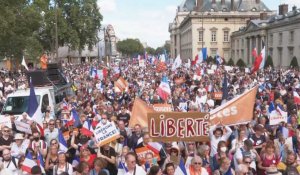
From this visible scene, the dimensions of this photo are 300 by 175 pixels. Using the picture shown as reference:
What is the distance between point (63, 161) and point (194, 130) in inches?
89.0

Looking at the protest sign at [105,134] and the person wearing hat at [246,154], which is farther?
the protest sign at [105,134]

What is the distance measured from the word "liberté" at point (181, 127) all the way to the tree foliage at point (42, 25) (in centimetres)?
3076

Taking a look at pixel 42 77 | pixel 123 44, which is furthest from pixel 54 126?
pixel 123 44

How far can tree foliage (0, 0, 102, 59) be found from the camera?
133 ft

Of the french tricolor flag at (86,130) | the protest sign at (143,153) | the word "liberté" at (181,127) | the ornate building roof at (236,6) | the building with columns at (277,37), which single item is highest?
the ornate building roof at (236,6)

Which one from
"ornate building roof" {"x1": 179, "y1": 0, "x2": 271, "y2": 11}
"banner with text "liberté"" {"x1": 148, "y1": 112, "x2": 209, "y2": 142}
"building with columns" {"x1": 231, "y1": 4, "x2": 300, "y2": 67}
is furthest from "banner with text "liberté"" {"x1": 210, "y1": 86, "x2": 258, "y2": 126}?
"ornate building roof" {"x1": 179, "y1": 0, "x2": 271, "y2": 11}

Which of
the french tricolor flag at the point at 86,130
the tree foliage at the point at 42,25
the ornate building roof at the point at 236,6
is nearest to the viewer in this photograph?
the french tricolor flag at the point at 86,130

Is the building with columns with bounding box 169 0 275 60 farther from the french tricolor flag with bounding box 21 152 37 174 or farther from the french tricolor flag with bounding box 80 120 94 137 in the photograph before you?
the french tricolor flag with bounding box 21 152 37 174

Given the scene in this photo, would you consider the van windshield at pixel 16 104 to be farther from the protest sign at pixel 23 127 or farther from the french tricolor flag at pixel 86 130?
the french tricolor flag at pixel 86 130

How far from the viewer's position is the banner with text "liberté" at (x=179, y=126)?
8117mm

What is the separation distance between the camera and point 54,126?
10.8m

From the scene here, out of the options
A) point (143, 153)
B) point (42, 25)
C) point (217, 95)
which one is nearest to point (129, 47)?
point (42, 25)

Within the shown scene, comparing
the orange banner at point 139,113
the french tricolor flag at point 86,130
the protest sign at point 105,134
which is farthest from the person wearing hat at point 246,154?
the french tricolor flag at point 86,130

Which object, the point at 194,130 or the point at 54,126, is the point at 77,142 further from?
the point at 194,130
